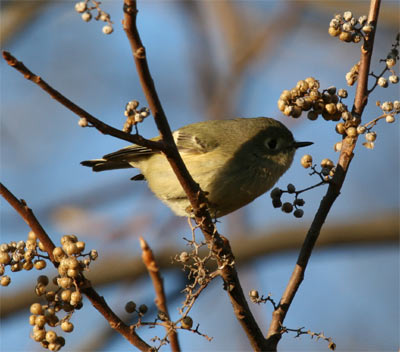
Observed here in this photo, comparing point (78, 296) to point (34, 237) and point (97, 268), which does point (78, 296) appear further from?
point (97, 268)

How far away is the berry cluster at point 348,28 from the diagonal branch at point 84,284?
0.96m

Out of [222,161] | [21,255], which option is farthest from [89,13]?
[222,161]

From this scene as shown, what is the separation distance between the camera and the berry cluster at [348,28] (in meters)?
1.63

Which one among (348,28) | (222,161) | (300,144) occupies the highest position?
(300,144)

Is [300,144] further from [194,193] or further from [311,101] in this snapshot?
[194,193]

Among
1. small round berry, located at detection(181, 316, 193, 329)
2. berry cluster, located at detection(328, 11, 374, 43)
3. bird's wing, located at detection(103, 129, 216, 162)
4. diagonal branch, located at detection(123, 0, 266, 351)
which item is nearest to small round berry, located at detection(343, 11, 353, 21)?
berry cluster, located at detection(328, 11, 374, 43)

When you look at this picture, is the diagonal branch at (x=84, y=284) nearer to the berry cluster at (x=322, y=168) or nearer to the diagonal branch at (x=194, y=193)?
the diagonal branch at (x=194, y=193)

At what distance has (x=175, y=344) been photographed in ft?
4.97

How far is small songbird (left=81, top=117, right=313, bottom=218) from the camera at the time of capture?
8.76ft

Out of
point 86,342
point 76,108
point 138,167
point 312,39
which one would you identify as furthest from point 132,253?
point 312,39

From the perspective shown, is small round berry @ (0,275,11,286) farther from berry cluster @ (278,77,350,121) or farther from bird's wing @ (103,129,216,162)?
bird's wing @ (103,129,216,162)

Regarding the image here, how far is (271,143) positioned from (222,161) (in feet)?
1.22

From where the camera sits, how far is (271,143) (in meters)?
2.96

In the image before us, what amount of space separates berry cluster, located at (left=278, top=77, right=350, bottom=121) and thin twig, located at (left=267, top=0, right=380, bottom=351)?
0.22 feet
